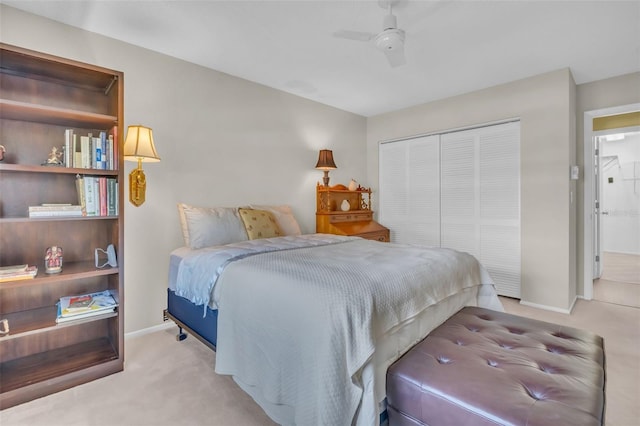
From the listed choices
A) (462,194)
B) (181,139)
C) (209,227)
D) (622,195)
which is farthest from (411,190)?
(622,195)

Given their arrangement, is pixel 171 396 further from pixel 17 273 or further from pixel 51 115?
pixel 51 115

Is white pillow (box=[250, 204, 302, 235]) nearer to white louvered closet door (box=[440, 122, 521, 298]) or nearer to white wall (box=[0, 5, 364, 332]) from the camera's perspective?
white wall (box=[0, 5, 364, 332])

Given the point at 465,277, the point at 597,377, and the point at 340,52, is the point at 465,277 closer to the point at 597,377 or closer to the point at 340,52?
the point at 597,377

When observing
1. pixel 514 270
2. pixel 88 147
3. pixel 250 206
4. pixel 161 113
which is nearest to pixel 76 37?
pixel 161 113

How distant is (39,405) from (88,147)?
1.61 meters

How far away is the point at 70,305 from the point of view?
2070mm

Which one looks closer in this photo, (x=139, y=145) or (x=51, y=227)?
(x=51, y=227)

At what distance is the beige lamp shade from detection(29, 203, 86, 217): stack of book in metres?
0.56

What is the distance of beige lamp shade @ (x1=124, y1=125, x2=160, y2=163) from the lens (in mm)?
2406

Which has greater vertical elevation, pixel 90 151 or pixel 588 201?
pixel 90 151

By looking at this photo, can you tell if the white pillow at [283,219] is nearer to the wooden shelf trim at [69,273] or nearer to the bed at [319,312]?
the bed at [319,312]

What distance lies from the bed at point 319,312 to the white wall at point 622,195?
6.61 meters

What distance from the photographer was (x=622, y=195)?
259 inches

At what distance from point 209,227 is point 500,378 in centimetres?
232
